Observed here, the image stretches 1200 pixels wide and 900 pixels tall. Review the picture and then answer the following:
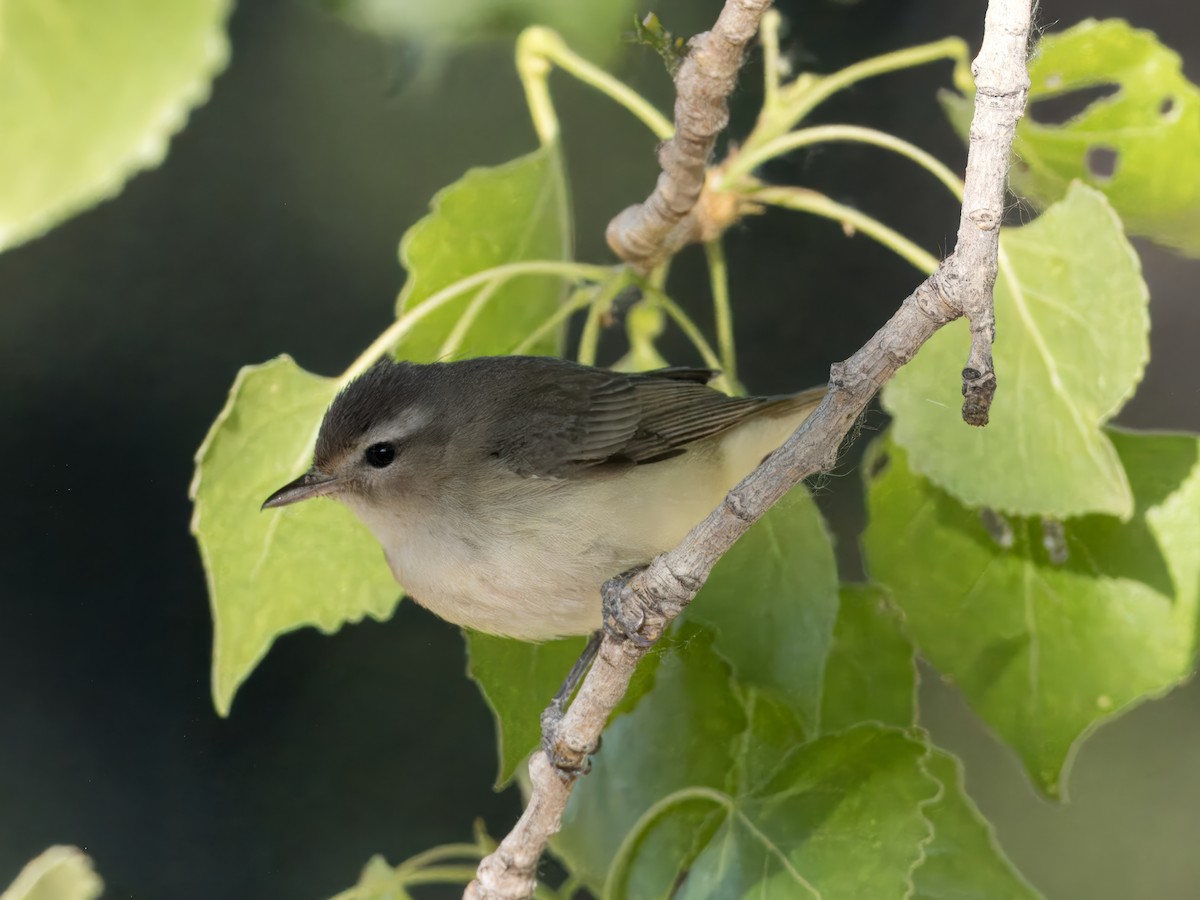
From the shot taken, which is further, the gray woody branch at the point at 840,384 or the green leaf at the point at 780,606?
the green leaf at the point at 780,606

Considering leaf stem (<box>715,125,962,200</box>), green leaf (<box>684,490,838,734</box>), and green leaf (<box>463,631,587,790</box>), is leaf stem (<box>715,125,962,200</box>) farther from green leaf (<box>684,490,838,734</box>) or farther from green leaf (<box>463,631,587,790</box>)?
green leaf (<box>463,631,587,790</box>)

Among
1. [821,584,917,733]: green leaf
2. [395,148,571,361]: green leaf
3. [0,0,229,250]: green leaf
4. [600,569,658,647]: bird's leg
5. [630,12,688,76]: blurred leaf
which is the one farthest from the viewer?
[821,584,917,733]: green leaf

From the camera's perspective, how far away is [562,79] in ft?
3.91

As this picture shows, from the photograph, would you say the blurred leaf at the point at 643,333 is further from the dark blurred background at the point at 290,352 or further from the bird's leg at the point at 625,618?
the bird's leg at the point at 625,618

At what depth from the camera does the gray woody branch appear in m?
0.51

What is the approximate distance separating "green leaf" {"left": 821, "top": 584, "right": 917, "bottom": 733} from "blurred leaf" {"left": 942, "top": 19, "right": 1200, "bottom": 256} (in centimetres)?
38

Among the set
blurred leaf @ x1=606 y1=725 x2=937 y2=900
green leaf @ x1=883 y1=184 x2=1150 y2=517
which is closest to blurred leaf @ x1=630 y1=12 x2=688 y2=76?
green leaf @ x1=883 y1=184 x2=1150 y2=517

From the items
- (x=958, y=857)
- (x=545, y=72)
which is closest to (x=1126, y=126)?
(x=545, y=72)

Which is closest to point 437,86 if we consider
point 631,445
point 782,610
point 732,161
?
point 732,161

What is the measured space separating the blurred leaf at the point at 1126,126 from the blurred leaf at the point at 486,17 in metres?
0.30

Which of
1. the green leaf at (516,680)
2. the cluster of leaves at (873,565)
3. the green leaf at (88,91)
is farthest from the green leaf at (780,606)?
the green leaf at (88,91)

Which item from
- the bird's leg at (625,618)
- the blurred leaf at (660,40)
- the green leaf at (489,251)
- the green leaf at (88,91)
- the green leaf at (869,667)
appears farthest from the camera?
the green leaf at (869,667)

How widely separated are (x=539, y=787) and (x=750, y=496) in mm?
269

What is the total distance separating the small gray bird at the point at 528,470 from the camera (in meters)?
0.76
